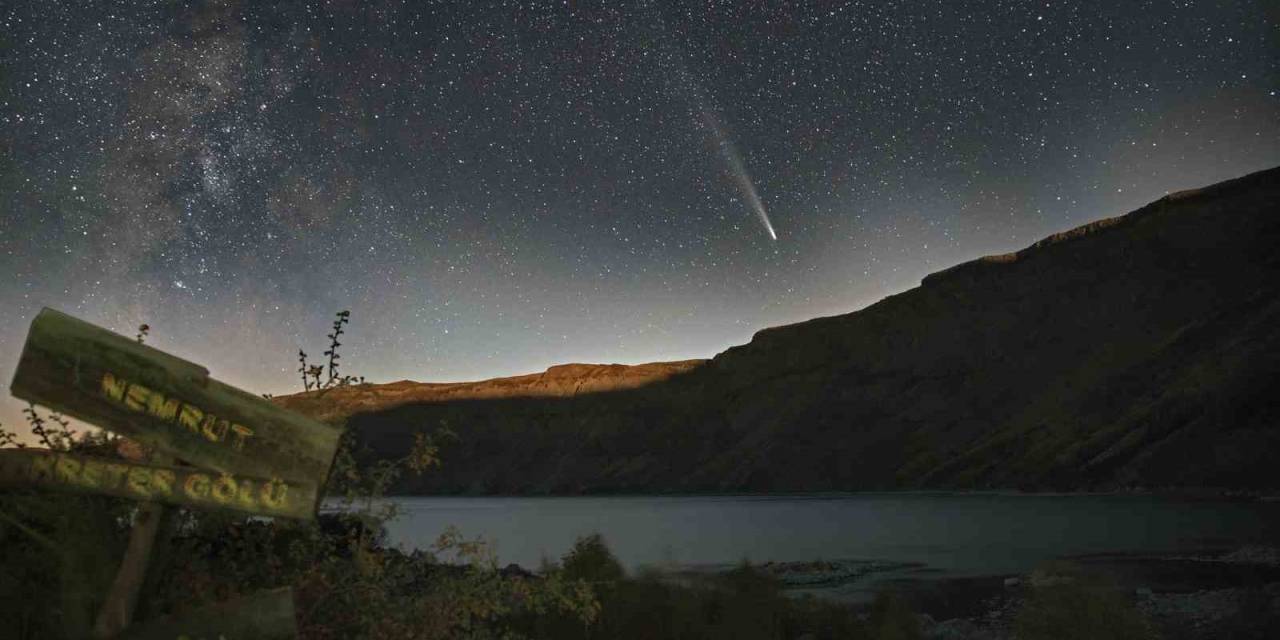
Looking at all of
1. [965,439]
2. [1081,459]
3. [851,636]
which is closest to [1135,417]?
[1081,459]

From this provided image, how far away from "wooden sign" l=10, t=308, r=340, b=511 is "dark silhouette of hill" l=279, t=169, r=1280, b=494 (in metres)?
106

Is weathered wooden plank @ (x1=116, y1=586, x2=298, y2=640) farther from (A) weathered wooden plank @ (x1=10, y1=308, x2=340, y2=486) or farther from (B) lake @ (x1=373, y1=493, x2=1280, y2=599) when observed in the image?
(B) lake @ (x1=373, y1=493, x2=1280, y2=599)

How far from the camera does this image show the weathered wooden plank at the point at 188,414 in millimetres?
3582

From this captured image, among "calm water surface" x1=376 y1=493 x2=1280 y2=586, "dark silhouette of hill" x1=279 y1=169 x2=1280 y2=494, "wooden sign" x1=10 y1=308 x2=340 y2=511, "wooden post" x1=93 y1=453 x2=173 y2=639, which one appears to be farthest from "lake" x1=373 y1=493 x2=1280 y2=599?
"wooden sign" x1=10 y1=308 x2=340 y2=511

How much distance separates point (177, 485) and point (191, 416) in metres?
0.28

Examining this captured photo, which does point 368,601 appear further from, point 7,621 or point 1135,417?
point 1135,417

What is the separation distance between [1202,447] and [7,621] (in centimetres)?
11840

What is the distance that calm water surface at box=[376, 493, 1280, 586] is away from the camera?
186 feet

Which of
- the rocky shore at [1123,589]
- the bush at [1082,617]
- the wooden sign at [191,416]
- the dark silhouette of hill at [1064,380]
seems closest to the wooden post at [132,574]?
the wooden sign at [191,416]

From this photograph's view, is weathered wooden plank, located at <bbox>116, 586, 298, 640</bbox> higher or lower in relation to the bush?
higher

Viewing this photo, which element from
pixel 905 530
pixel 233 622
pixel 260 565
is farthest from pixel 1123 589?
pixel 905 530

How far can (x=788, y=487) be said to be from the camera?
171 meters

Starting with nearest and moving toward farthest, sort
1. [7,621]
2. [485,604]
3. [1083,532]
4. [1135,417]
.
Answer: [7,621]
[485,604]
[1083,532]
[1135,417]

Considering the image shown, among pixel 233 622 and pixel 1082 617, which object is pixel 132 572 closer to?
pixel 233 622
